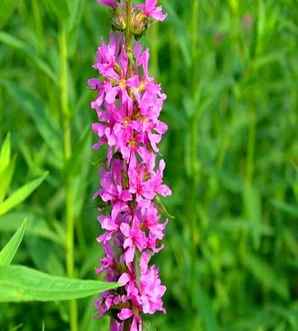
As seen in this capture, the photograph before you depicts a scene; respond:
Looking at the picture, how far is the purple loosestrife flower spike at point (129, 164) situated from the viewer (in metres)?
2.31

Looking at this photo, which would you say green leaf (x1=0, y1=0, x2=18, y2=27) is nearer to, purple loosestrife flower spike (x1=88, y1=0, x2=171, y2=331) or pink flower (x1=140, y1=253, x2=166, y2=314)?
purple loosestrife flower spike (x1=88, y1=0, x2=171, y2=331)

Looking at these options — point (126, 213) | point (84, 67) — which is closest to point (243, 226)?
point (84, 67)

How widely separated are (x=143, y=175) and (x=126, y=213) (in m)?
0.13

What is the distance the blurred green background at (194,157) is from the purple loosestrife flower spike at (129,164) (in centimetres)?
85

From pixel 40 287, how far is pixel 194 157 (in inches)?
90.3

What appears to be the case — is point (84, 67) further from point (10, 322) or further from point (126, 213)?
point (126, 213)

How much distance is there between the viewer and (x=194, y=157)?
14.0 ft

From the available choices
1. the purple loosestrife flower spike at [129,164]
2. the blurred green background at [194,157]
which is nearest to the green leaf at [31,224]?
the blurred green background at [194,157]

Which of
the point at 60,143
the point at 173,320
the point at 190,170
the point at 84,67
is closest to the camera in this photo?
the point at 60,143

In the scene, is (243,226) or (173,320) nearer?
(243,226)

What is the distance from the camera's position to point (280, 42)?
523 cm

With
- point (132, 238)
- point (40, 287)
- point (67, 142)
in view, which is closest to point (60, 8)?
point (67, 142)

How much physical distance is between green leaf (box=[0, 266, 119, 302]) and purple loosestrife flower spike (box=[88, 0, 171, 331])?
334 mm

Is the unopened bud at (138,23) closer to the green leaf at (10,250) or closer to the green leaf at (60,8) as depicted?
the green leaf at (10,250)
